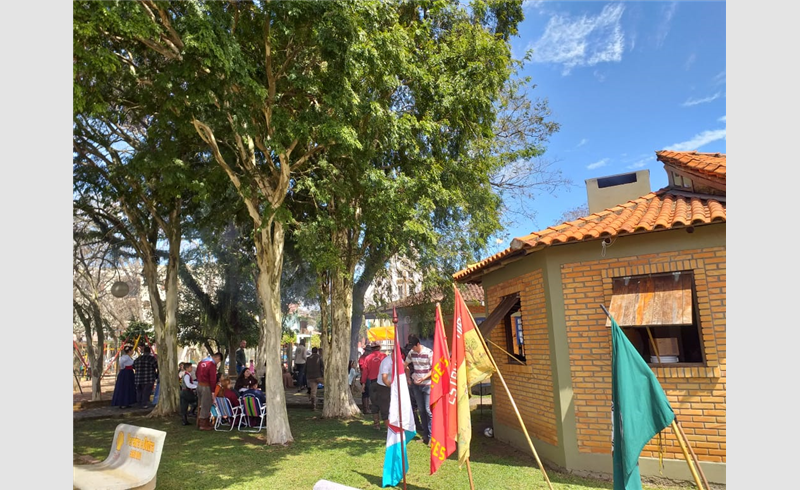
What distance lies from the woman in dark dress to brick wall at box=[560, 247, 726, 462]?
1419cm

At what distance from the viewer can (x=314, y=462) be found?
8438mm

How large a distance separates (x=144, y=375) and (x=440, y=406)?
1325 centimetres

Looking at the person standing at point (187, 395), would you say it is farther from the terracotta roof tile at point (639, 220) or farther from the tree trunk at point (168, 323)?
the terracotta roof tile at point (639, 220)

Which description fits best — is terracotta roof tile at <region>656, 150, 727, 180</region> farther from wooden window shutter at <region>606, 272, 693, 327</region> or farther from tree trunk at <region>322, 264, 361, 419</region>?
tree trunk at <region>322, 264, 361, 419</region>

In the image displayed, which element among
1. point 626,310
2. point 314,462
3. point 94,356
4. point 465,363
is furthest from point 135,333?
point 626,310

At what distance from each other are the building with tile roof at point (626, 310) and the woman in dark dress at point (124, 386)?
12930 millimetres

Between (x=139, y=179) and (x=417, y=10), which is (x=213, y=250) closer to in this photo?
(x=139, y=179)

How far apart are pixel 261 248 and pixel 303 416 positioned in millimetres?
5575

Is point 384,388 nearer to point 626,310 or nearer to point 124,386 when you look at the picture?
point 626,310

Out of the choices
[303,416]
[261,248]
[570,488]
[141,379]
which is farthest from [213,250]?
[570,488]

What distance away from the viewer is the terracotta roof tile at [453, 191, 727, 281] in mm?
6742

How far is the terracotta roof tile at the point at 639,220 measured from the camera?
22.1 ft

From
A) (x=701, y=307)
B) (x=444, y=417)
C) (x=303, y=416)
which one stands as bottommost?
(x=303, y=416)

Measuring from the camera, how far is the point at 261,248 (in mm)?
10258
